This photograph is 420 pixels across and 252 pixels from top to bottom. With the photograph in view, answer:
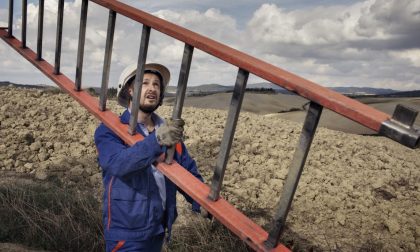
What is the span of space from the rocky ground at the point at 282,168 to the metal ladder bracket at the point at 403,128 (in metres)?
2.44

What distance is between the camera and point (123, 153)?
1.96 meters

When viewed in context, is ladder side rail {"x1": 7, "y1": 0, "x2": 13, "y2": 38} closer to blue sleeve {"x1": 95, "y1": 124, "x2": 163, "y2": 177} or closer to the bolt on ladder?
the bolt on ladder

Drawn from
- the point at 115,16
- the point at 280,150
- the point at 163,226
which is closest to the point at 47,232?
the point at 163,226

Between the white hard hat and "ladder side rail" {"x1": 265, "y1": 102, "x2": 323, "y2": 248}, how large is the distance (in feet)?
4.11

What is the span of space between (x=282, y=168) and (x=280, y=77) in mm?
4736

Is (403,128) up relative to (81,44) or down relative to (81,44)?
up

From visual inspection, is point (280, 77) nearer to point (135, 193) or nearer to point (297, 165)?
point (297, 165)

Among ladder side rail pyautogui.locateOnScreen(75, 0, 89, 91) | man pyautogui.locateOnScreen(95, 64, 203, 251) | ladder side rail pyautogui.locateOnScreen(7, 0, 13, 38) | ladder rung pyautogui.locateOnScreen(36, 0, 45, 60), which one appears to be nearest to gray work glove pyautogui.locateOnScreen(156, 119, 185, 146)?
man pyautogui.locateOnScreen(95, 64, 203, 251)

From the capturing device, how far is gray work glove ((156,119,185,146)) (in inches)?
70.3

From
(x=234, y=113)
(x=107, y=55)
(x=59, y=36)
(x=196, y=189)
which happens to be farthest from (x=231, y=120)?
(x=59, y=36)

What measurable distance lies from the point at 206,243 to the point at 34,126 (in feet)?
16.5

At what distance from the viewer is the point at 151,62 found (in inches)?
97.5

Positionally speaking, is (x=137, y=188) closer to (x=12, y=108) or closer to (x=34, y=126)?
(x=34, y=126)

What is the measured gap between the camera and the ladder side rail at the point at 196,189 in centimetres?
159
